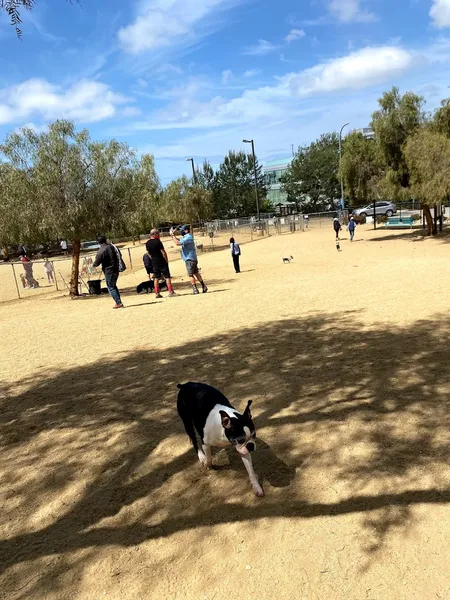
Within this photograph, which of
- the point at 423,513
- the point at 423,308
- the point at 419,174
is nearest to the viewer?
the point at 423,513

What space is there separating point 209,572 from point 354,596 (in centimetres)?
79

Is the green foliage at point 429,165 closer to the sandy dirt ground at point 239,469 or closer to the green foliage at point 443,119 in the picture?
the green foliage at point 443,119

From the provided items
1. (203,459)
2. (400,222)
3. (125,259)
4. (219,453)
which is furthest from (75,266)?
(400,222)

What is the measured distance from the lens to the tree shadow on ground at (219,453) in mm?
2855

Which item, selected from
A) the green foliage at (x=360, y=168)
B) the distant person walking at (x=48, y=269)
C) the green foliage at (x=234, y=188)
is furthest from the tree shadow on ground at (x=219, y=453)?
the green foliage at (x=234, y=188)

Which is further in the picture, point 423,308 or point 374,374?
point 423,308

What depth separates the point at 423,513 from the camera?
2732mm

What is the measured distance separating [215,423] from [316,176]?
216 feet

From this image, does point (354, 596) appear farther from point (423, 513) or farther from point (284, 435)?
point (284, 435)

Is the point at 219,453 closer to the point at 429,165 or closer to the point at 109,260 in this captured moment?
the point at 109,260

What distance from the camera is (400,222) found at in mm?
32031

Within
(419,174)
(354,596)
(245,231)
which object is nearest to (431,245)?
(419,174)

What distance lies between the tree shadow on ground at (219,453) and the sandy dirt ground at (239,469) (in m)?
0.01

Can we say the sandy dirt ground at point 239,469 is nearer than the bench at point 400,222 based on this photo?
Yes
